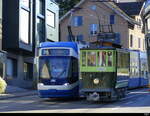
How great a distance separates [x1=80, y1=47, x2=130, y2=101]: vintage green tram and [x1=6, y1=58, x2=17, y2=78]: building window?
26.0m

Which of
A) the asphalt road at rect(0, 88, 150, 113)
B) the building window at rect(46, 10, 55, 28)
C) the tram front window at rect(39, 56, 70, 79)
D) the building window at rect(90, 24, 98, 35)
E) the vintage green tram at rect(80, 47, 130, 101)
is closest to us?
the asphalt road at rect(0, 88, 150, 113)

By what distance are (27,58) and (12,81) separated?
235 inches

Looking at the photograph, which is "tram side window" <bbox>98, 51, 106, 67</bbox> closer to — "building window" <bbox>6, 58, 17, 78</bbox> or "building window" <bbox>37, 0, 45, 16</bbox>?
"building window" <bbox>6, 58, 17, 78</bbox>

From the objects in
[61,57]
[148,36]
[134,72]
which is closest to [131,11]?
[134,72]

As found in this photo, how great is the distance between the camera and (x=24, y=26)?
51750 mm

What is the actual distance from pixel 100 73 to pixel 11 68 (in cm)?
2784

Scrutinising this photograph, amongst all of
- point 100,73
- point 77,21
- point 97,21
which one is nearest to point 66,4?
point 77,21

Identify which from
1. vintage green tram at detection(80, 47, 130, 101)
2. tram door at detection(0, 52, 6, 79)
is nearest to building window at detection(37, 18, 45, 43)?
tram door at detection(0, 52, 6, 79)

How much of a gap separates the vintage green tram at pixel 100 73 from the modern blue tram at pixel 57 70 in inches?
48.2

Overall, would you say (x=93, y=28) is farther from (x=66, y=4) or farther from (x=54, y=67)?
(x=54, y=67)

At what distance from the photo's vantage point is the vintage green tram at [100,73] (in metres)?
26.0

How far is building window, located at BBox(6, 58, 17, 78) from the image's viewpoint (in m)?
51.9

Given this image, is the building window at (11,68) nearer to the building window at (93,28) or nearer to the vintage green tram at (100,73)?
A: the vintage green tram at (100,73)

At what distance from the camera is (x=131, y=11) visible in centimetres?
8769
